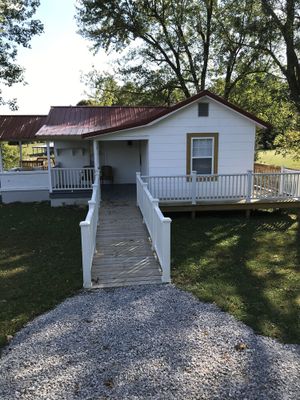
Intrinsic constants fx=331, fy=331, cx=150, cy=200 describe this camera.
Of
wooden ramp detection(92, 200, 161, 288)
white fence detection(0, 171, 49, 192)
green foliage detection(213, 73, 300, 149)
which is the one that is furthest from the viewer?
green foliage detection(213, 73, 300, 149)

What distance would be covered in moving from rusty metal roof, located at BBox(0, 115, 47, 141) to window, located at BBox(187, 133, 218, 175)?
7.66 meters

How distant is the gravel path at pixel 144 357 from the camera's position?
3.43 meters

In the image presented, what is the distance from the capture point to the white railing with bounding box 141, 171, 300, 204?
1128 centimetres

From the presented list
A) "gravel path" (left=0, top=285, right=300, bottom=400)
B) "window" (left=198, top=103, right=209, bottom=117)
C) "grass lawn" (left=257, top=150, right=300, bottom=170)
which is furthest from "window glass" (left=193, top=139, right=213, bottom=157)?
"grass lawn" (left=257, top=150, right=300, bottom=170)

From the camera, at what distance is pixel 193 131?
11.5 meters

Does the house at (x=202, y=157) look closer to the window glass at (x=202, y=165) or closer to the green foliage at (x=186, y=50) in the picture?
the window glass at (x=202, y=165)

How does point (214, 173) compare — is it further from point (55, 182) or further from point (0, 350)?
point (0, 350)

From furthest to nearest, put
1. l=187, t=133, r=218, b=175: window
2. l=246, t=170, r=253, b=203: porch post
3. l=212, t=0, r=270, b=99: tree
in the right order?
l=212, t=0, r=270, b=99: tree < l=187, t=133, r=218, b=175: window < l=246, t=170, r=253, b=203: porch post

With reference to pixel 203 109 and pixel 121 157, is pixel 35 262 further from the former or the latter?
pixel 121 157

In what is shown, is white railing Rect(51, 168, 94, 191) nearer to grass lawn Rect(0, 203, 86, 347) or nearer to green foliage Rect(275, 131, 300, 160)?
grass lawn Rect(0, 203, 86, 347)

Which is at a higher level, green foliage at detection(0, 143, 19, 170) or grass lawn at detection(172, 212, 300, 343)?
green foliage at detection(0, 143, 19, 170)

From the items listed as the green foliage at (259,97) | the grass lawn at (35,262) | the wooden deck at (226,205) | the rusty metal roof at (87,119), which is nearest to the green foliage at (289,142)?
the green foliage at (259,97)

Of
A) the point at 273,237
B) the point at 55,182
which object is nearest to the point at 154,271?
the point at 273,237

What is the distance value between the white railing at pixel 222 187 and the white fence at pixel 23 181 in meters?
5.21
